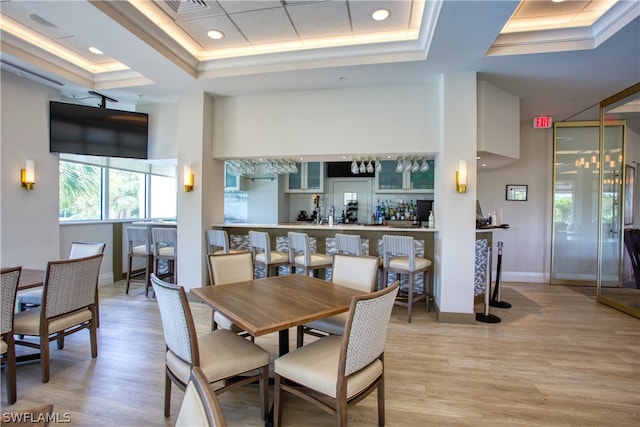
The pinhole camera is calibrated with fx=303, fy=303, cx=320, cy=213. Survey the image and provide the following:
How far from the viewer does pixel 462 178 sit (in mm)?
3682

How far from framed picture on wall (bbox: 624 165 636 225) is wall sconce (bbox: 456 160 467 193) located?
303 cm

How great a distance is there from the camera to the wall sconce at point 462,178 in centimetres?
368

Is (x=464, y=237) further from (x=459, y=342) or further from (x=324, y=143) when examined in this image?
(x=324, y=143)

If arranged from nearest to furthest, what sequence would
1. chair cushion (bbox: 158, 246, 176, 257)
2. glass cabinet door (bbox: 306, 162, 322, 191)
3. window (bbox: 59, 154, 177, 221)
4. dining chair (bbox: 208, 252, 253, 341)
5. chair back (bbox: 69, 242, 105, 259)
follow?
dining chair (bbox: 208, 252, 253, 341) < chair back (bbox: 69, 242, 105, 259) < chair cushion (bbox: 158, 246, 176, 257) < window (bbox: 59, 154, 177, 221) < glass cabinet door (bbox: 306, 162, 322, 191)

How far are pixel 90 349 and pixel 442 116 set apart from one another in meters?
4.68

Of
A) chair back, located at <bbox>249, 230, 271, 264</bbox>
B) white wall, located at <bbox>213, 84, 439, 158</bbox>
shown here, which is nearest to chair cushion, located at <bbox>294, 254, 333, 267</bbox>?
chair back, located at <bbox>249, 230, 271, 264</bbox>

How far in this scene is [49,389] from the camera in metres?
2.33

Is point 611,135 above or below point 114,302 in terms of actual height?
above

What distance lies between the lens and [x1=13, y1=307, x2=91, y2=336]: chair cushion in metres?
2.44

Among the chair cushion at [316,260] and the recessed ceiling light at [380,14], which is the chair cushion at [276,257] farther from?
the recessed ceiling light at [380,14]

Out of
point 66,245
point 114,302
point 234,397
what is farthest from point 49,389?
point 66,245

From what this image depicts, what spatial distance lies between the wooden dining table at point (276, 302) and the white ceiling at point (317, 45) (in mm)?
2516

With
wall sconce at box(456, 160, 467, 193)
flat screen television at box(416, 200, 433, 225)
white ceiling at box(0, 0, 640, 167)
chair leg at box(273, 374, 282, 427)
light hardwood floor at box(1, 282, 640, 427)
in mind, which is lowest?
light hardwood floor at box(1, 282, 640, 427)

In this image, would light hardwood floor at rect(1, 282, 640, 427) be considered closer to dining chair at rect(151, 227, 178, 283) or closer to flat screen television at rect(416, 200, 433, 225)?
dining chair at rect(151, 227, 178, 283)
